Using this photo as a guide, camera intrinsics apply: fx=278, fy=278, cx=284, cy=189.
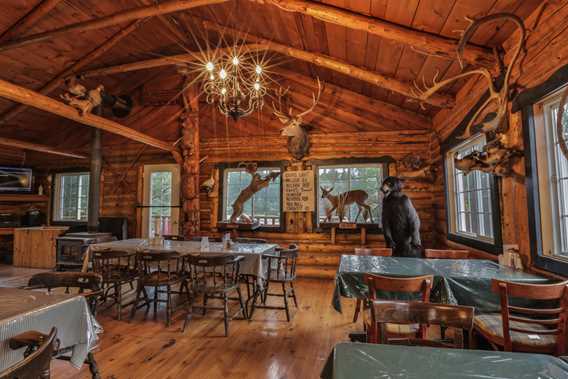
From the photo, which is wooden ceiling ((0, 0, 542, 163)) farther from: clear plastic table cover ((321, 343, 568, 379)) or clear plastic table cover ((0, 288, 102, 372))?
clear plastic table cover ((0, 288, 102, 372))

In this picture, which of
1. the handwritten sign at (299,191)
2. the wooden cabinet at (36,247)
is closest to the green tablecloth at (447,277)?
the handwritten sign at (299,191)

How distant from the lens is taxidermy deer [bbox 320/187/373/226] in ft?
17.5

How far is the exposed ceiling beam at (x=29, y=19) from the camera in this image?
414 centimetres

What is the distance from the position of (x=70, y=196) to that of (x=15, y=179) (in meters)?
1.29

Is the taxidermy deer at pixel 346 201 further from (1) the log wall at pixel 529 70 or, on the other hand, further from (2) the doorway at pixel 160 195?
(2) the doorway at pixel 160 195

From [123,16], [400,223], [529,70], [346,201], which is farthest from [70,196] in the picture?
[529,70]

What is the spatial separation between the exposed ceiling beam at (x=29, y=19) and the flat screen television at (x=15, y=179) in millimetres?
4044

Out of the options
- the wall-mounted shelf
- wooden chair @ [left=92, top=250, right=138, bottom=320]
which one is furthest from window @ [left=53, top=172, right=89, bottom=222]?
wooden chair @ [left=92, top=250, right=138, bottom=320]

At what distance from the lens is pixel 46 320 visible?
162 cm

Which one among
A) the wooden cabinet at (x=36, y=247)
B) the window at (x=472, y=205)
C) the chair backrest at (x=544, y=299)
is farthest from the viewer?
the wooden cabinet at (x=36, y=247)

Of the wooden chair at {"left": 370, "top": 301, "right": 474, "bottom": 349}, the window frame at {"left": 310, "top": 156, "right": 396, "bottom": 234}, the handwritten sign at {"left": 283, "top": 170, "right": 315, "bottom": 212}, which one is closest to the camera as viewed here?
the wooden chair at {"left": 370, "top": 301, "right": 474, "bottom": 349}

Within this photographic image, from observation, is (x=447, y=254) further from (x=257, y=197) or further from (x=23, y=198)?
(x=23, y=198)

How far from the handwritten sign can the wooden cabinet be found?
5.29 m

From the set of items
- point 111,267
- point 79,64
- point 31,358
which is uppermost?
point 79,64
